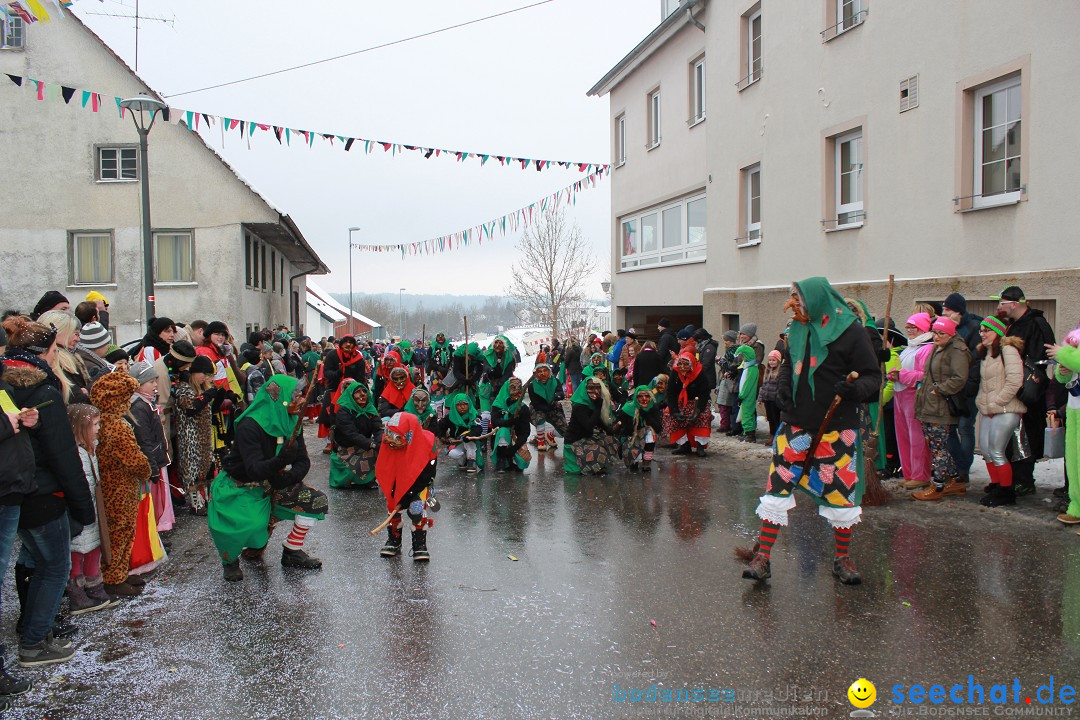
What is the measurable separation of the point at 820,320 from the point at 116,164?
20690mm

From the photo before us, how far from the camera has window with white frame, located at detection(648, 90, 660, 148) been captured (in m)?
19.3

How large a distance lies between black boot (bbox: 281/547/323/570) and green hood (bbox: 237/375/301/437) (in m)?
0.87

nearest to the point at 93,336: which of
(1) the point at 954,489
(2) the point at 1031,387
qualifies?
(1) the point at 954,489

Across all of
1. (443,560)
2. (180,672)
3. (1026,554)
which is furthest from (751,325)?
(180,672)

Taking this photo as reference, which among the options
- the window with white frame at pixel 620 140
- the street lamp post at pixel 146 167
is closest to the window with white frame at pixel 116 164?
the street lamp post at pixel 146 167

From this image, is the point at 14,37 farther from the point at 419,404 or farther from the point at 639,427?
the point at 639,427

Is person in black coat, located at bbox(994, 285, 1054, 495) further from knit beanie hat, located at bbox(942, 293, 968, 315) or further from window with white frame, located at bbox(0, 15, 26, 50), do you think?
window with white frame, located at bbox(0, 15, 26, 50)

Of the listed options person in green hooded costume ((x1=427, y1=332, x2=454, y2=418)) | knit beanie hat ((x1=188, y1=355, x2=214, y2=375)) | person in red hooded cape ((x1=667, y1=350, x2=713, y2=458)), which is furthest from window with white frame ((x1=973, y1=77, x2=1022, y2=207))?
knit beanie hat ((x1=188, y1=355, x2=214, y2=375))

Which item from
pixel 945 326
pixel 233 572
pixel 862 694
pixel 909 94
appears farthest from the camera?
pixel 909 94

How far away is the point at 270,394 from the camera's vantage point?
556cm

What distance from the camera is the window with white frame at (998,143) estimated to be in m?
9.04

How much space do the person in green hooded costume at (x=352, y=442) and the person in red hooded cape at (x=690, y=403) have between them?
3.94 m

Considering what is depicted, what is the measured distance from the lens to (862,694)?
355cm

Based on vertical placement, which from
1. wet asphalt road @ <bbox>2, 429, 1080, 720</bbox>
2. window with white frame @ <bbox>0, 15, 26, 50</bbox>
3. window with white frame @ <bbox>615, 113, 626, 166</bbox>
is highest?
window with white frame @ <bbox>0, 15, 26, 50</bbox>
